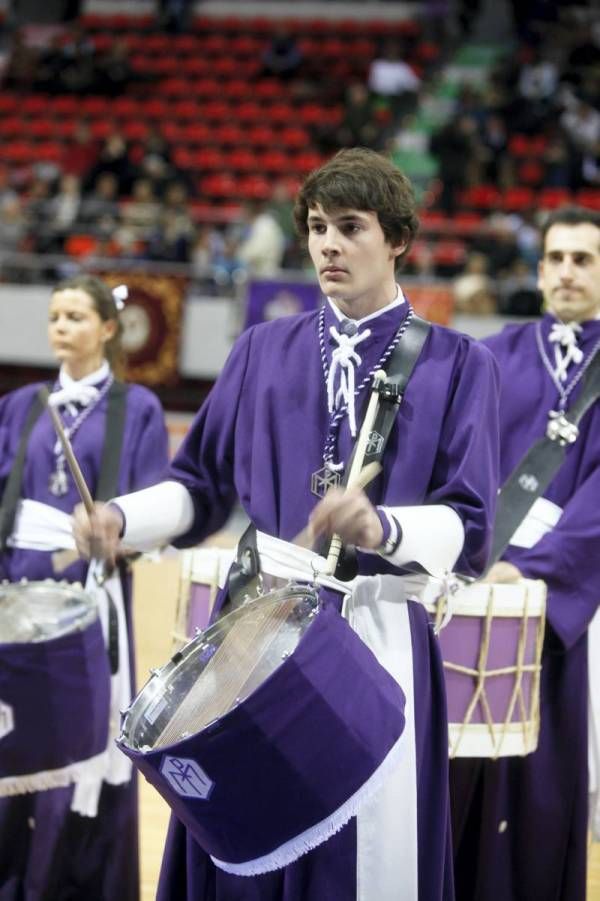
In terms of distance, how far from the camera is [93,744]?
4.21m

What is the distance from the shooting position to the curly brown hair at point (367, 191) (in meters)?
2.87

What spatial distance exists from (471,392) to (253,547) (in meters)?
0.53

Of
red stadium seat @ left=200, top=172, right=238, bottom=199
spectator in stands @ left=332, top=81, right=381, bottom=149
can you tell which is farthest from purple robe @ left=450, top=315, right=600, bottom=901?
red stadium seat @ left=200, top=172, right=238, bottom=199

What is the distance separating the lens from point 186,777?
2.44 m

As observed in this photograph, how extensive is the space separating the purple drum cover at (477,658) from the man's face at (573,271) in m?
1.14

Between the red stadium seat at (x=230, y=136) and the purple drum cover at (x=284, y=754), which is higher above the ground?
the purple drum cover at (x=284, y=754)

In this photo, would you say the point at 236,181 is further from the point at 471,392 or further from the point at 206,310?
the point at 471,392

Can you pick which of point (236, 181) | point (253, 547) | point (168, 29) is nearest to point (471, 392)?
point (253, 547)

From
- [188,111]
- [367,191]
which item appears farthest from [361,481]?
[188,111]

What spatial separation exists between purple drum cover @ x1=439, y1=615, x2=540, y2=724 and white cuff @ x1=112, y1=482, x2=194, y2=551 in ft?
2.37

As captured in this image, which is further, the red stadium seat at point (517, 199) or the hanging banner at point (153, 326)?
the red stadium seat at point (517, 199)

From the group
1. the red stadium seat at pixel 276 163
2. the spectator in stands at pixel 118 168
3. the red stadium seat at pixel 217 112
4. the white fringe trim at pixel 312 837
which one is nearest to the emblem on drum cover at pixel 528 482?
the white fringe trim at pixel 312 837

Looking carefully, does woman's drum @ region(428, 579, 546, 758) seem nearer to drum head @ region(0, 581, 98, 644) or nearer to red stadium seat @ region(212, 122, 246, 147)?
drum head @ region(0, 581, 98, 644)

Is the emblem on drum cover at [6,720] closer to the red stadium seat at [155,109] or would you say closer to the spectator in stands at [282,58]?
the red stadium seat at [155,109]
